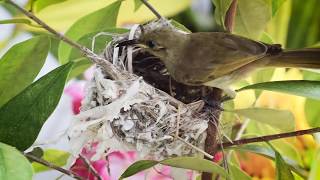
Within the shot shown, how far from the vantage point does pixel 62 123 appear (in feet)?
5.42

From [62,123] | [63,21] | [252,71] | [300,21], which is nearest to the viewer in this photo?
[252,71]

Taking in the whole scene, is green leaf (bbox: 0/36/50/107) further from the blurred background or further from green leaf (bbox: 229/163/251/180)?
green leaf (bbox: 229/163/251/180)

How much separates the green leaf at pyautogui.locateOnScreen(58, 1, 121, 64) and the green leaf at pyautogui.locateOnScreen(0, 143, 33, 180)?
0.35 meters

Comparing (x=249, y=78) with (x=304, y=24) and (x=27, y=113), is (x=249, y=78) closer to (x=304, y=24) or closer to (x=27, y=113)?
(x=27, y=113)

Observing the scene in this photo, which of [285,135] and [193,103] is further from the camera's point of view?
[193,103]

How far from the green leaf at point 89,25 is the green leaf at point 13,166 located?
0.35 metres

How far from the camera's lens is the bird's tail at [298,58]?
836 mm

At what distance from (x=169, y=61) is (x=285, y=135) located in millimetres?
317

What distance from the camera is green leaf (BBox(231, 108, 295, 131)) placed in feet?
2.60

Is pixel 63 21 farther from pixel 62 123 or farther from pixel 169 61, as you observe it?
pixel 62 123

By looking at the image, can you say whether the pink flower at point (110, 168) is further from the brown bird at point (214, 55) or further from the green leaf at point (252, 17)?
the green leaf at point (252, 17)

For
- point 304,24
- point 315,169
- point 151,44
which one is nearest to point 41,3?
point 151,44

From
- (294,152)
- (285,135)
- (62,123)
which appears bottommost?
(62,123)

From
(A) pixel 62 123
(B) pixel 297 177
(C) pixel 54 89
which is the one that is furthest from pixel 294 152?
(A) pixel 62 123
